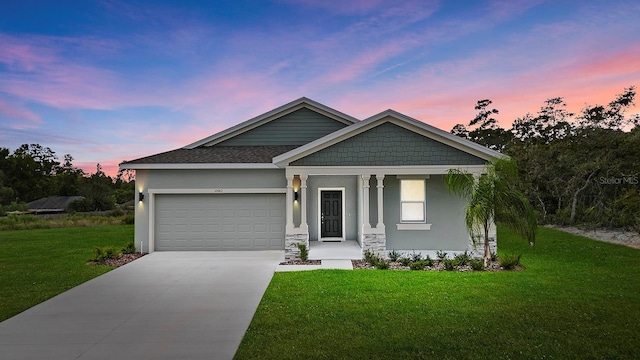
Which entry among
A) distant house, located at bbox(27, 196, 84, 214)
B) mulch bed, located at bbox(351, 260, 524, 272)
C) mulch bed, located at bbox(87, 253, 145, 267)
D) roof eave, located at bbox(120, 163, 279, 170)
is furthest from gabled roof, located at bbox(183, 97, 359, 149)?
distant house, located at bbox(27, 196, 84, 214)

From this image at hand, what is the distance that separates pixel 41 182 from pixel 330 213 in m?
54.6

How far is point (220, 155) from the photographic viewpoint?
13.7 metres

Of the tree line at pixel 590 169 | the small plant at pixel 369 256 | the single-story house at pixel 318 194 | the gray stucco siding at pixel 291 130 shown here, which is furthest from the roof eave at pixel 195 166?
the tree line at pixel 590 169

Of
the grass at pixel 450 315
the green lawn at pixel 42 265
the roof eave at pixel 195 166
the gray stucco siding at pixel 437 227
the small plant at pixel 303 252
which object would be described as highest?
the roof eave at pixel 195 166

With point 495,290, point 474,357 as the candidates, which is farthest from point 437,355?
point 495,290

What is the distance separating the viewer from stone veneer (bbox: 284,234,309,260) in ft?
37.3

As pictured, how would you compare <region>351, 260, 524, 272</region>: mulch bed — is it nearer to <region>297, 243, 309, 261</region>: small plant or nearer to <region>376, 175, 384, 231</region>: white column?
<region>376, 175, 384, 231</region>: white column

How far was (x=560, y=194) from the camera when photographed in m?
22.7

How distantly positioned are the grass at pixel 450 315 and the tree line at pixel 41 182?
36.1 m

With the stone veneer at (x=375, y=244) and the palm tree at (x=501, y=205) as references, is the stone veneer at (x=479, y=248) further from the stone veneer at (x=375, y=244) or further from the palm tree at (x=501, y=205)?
the stone veneer at (x=375, y=244)

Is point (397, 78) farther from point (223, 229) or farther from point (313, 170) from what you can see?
point (223, 229)

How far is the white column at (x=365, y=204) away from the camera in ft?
37.3

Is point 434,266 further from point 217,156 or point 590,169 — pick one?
point 590,169

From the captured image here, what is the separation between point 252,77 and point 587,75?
16747 mm
